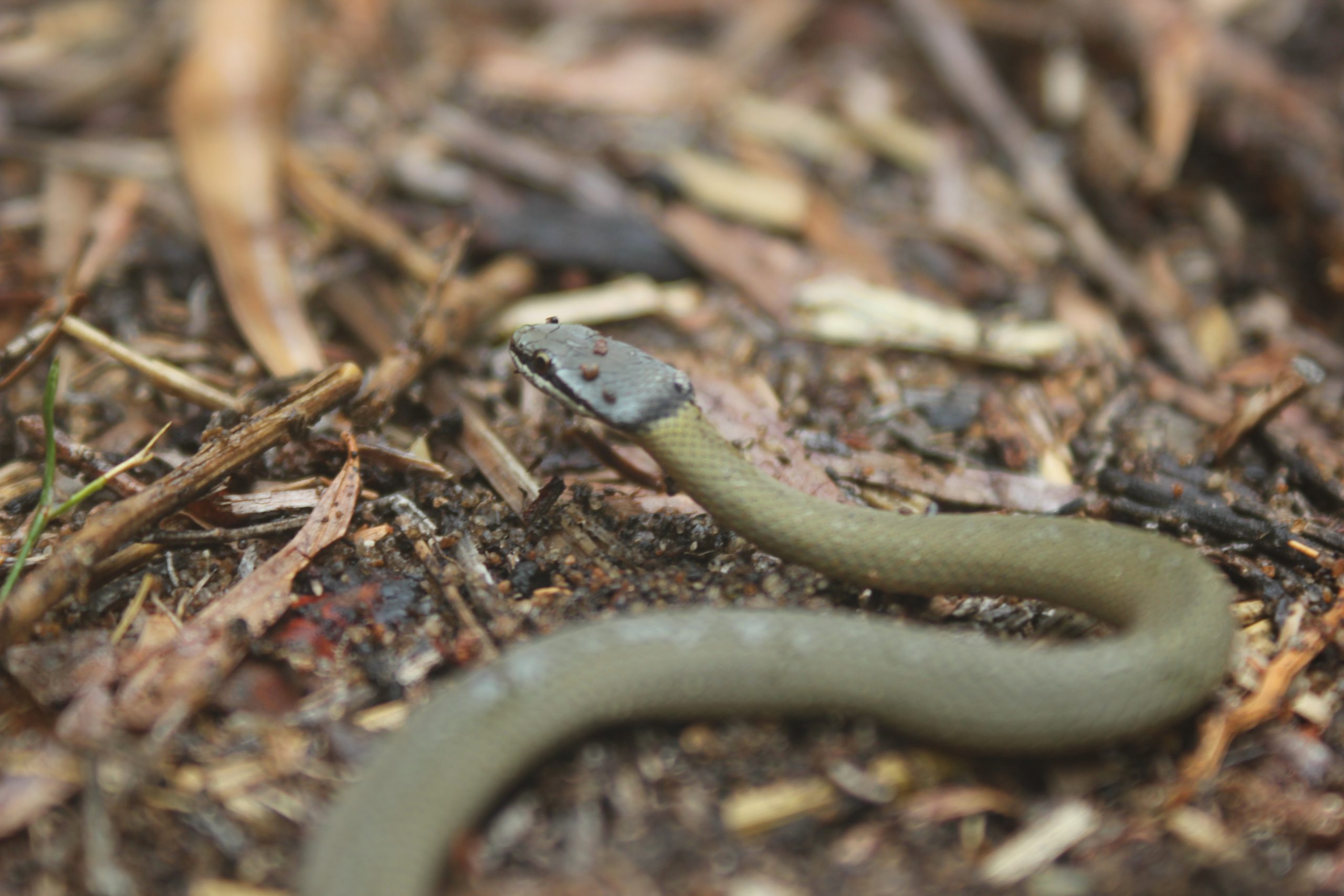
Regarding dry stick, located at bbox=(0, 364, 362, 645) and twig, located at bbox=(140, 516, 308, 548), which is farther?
twig, located at bbox=(140, 516, 308, 548)

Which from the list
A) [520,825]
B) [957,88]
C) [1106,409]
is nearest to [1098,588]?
[1106,409]

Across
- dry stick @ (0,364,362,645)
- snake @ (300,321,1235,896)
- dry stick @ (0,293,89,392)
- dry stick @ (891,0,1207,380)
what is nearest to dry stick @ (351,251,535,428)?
dry stick @ (0,364,362,645)

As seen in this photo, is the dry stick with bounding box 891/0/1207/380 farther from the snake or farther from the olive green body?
the olive green body

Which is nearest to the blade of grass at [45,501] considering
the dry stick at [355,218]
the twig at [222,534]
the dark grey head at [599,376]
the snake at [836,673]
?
the twig at [222,534]

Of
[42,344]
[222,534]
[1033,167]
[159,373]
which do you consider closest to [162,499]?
[222,534]

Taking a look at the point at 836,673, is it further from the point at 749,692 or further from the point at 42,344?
the point at 42,344

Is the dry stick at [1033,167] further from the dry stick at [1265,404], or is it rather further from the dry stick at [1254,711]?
the dry stick at [1254,711]

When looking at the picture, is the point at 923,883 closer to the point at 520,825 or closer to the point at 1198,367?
the point at 520,825
